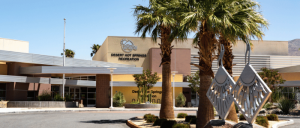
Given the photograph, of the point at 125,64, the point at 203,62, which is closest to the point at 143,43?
the point at 125,64

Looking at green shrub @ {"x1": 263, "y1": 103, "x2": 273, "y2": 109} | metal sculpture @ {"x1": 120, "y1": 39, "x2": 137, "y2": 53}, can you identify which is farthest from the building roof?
green shrub @ {"x1": 263, "y1": 103, "x2": 273, "y2": 109}

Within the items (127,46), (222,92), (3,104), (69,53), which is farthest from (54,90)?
(222,92)

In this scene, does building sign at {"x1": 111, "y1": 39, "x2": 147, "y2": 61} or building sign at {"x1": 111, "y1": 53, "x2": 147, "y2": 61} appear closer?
building sign at {"x1": 111, "y1": 53, "x2": 147, "y2": 61}

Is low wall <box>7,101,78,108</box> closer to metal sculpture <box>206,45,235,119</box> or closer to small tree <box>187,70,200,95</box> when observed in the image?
small tree <box>187,70,200,95</box>

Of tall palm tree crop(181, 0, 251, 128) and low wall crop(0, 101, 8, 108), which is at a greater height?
tall palm tree crop(181, 0, 251, 128)

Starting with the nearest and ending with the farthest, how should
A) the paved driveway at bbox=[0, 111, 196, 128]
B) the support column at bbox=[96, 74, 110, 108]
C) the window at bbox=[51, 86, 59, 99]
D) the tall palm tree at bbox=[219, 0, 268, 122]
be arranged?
1. the tall palm tree at bbox=[219, 0, 268, 122]
2. the paved driveway at bbox=[0, 111, 196, 128]
3. the support column at bbox=[96, 74, 110, 108]
4. the window at bbox=[51, 86, 59, 99]

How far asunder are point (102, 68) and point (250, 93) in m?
26.6

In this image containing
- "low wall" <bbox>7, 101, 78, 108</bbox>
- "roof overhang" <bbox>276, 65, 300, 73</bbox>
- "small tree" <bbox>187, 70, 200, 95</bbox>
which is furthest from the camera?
"roof overhang" <bbox>276, 65, 300, 73</bbox>

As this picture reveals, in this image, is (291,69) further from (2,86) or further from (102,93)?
(2,86)

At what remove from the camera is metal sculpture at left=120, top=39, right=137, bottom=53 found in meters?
48.6

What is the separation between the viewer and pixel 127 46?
160 ft

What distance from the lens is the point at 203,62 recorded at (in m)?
12.3

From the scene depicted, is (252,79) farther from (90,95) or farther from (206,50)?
(90,95)

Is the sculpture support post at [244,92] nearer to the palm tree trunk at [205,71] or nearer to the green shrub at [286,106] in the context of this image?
the palm tree trunk at [205,71]
